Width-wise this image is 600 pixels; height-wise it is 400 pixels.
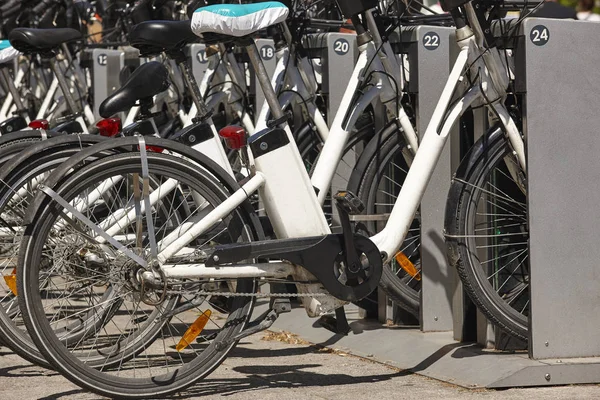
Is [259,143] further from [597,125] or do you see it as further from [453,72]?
[597,125]

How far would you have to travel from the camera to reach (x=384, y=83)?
5895 millimetres

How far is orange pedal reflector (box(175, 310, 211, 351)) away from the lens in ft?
16.7

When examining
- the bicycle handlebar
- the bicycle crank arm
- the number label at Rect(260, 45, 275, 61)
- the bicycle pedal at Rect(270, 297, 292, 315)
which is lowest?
the bicycle pedal at Rect(270, 297, 292, 315)

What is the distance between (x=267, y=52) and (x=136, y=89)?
1.92m

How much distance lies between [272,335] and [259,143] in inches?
68.0

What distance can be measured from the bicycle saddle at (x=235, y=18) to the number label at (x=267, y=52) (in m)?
2.38

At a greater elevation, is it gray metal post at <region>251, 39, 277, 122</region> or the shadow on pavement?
gray metal post at <region>251, 39, 277, 122</region>

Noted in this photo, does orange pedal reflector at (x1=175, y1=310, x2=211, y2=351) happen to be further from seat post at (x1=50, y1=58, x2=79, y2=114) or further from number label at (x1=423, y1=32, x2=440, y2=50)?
seat post at (x1=50, y1=58, x2=79, y2=114)

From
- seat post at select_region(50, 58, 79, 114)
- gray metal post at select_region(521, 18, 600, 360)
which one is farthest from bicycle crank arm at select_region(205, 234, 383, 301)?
seat post at select_region(50, 58, 79, 114)

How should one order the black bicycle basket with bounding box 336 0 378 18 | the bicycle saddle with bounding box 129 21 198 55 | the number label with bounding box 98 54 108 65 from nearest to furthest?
the black bicycle basket with bounding box 336 0 378 18 → the bicycle saddle with bounding box 129 21 198 55 → the number label with bounding box 98 54 108 65

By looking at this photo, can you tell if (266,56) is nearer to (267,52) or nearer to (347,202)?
(267,52)

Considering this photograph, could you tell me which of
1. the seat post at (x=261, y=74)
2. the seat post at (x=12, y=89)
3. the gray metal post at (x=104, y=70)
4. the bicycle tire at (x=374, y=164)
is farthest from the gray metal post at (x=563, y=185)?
the gray metal post at (x=104, y=70)

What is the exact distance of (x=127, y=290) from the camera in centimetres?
495

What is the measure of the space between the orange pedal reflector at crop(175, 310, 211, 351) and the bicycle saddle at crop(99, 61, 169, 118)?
957mm
